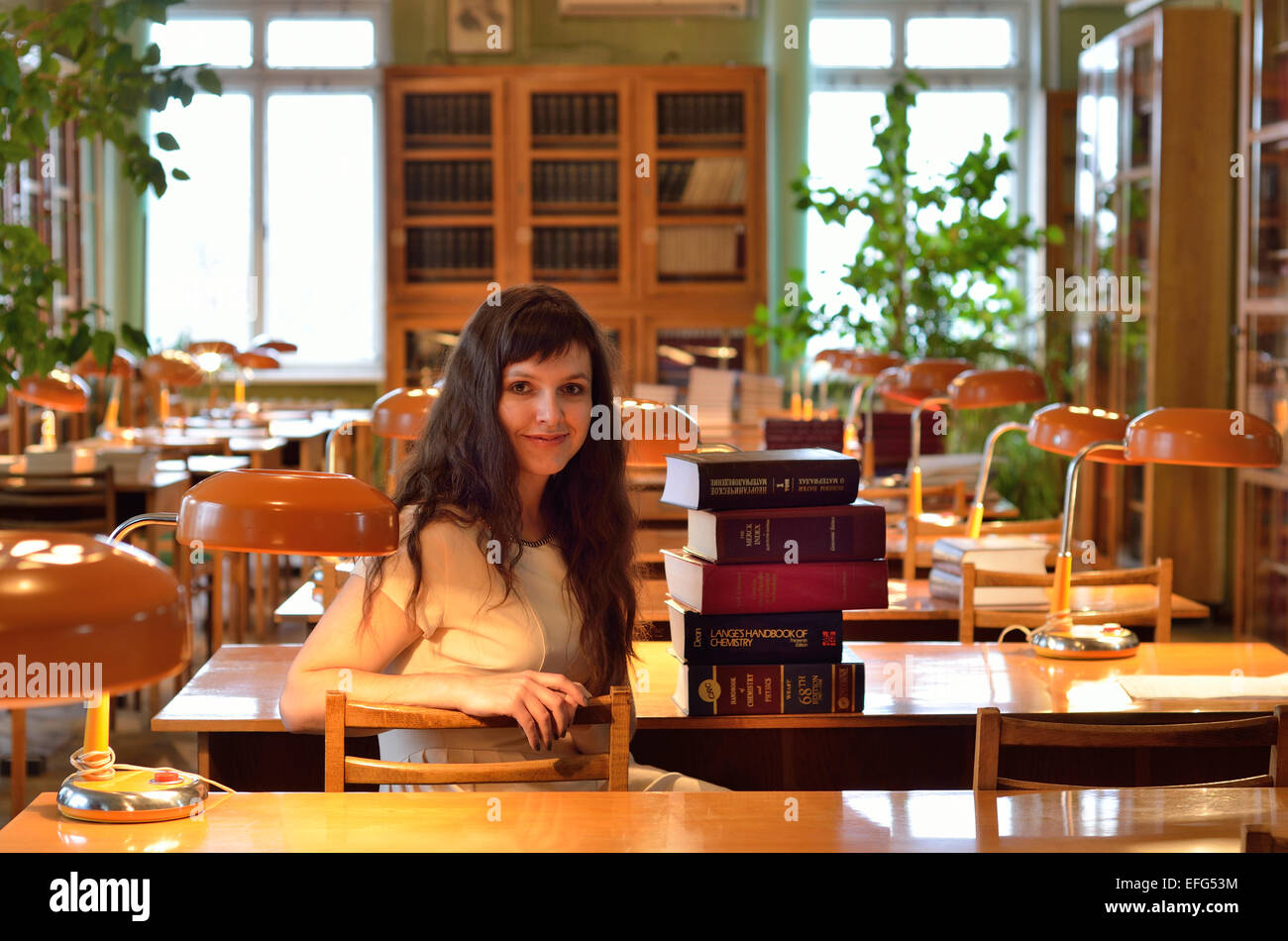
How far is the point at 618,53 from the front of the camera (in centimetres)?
908

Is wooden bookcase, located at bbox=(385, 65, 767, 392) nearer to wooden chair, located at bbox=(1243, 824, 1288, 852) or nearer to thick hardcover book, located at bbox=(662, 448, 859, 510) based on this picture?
thick hardcover book, located at bbox=(662, 448, 859, 510)

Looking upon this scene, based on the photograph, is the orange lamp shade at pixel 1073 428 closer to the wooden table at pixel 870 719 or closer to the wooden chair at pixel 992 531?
the wooden table at pixel 870 719

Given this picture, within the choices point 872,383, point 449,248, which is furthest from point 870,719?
point 449,248

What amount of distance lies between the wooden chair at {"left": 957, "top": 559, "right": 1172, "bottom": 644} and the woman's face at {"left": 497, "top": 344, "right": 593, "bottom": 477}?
1.17 metres

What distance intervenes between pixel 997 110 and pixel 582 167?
2749 millimetres

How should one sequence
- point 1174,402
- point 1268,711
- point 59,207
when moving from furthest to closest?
point 59,207 → point 1174,402 → point 1268,711

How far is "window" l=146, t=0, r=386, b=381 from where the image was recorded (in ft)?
30.4

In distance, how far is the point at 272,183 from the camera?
933cm

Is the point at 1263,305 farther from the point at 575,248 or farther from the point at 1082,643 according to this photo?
the point at 575,248

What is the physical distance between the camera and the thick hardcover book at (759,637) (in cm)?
231

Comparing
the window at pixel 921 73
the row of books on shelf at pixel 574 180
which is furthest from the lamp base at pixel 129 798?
the window at pixel 921 73

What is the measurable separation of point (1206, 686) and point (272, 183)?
794cm
